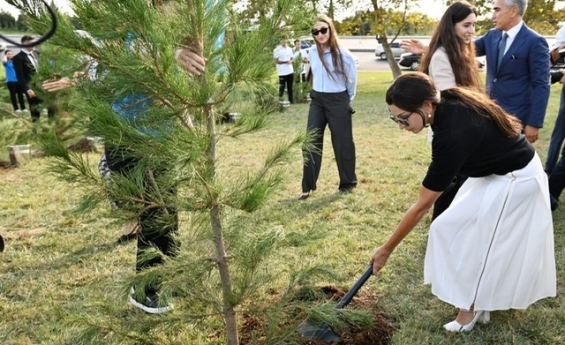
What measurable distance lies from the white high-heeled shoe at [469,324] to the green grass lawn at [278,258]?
39 mm

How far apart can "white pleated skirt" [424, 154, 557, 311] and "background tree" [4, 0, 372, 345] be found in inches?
33.3

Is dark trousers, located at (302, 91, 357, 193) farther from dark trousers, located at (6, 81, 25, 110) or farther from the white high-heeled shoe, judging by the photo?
dark trousers, located at (6, 81, 25, 110)

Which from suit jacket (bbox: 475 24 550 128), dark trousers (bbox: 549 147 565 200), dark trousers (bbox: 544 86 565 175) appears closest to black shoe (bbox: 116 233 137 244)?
suit jacket (bbox: 475 24 550 128)

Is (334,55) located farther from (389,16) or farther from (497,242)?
(389,16)

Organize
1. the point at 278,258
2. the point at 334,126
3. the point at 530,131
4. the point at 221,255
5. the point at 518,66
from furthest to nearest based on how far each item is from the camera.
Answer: the point at 334,126
the point at 530,131
the point at 518,66
the point at 278,258
the point at 221,255

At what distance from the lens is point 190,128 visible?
189 cm

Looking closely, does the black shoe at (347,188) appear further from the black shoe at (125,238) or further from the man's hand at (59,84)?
the man's hand at (59,84)

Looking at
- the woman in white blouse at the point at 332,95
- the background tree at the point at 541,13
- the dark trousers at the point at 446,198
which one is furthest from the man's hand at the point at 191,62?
the background tree at the point at 541,13

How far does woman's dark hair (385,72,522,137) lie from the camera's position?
2332 mm

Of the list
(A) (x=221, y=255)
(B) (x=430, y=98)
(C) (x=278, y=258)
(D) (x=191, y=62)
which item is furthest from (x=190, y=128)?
(C) (x=278, y=258)

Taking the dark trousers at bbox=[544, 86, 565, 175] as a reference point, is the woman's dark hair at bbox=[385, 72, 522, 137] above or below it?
above

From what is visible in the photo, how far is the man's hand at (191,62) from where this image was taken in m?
1.76

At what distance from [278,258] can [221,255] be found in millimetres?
1527

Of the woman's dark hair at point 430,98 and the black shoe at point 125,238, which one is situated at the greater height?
the woman's dark hair at point 430,98
